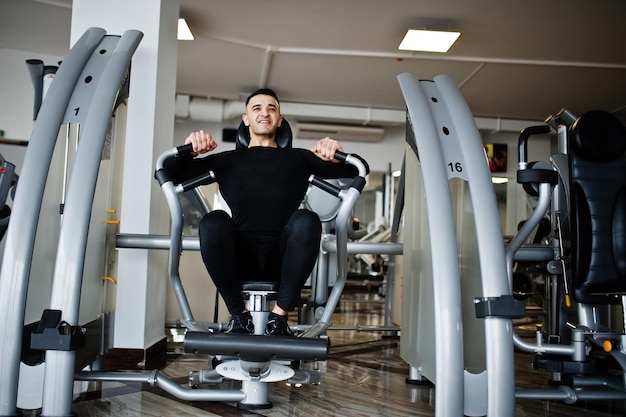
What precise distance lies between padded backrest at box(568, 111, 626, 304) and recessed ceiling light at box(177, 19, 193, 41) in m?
3.46

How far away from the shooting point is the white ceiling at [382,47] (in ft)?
14.8

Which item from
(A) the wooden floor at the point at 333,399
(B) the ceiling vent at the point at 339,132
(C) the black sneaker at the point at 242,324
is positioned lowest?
(A) the wooden floor at the point at 333,399

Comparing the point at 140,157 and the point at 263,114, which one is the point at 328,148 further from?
the point at 140,157

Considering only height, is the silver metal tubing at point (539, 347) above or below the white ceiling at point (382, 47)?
below

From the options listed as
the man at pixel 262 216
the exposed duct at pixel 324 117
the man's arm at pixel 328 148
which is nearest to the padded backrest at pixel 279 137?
the man at pixel 262 216

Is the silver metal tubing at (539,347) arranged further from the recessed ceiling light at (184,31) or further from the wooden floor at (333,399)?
the recessed ceiling light at (184,31)

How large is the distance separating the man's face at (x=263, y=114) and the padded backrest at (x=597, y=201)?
4.36ft

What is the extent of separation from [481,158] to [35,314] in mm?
1666

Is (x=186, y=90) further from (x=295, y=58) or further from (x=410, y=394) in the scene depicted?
(x=410, y=394)

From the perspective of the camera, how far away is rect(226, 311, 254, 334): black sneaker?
187 cm

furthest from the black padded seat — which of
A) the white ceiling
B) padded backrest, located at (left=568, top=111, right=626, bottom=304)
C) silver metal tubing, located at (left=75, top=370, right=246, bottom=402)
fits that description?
the white ceiling

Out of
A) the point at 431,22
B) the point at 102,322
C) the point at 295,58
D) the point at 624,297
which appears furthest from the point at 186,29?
the point at 624,297

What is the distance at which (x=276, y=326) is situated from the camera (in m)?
1.82

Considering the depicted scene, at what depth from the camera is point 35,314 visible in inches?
78.1
